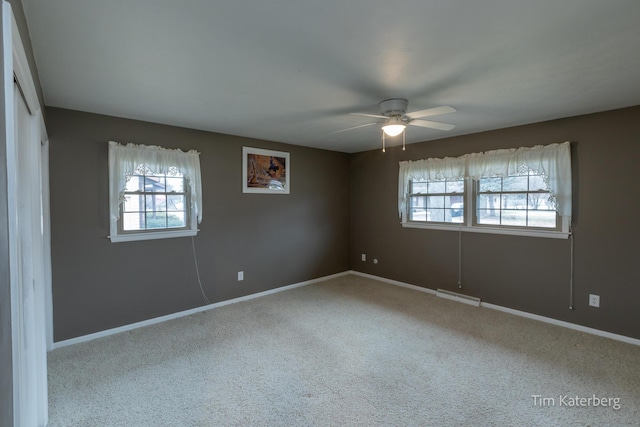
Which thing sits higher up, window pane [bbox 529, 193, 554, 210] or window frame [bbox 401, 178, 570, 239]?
window pane [bbox 529, 193, 554, 210]

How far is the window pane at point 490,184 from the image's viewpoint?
4.05m

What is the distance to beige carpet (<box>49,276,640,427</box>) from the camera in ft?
6.82

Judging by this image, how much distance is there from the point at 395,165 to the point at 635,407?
12.5 feet

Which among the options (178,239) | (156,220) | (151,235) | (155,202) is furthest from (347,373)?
(155,202)

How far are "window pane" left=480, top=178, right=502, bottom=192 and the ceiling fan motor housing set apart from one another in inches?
81.3

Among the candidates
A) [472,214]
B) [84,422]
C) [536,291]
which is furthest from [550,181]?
[84,422]

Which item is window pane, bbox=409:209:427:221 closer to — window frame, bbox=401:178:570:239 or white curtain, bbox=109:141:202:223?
window frame, bbox=401:178:570:239

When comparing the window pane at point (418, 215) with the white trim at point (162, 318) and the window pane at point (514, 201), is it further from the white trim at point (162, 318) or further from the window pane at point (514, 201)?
the white trim at point (162, 318)

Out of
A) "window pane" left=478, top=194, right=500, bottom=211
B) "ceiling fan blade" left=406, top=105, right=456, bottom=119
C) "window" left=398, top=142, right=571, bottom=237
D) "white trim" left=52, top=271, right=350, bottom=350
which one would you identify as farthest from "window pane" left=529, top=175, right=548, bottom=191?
"white trim" left=52, top=271, right=350, bottom=350

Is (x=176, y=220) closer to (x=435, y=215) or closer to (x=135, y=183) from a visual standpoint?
(x=135, y=183)

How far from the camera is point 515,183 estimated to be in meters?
3.91

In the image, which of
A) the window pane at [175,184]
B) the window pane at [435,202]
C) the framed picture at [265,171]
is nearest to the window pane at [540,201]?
the window pane at [435,202]

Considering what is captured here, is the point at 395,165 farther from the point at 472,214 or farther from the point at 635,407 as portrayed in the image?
the point at 635,407

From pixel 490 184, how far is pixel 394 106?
2.22 m
